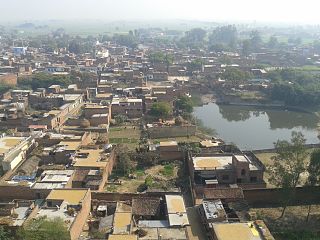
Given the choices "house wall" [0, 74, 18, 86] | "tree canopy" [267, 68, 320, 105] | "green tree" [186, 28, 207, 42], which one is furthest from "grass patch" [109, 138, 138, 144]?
"green tree" [186, 28, 207, 42]

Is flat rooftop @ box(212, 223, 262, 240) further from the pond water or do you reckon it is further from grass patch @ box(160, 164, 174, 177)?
the pond water

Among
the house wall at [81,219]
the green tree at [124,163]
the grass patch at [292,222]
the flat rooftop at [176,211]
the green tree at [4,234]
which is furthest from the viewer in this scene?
the green tree at [124,163]

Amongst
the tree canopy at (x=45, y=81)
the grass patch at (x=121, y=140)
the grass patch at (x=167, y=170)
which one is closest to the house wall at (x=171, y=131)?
the grass patch at (x=121, y=140)

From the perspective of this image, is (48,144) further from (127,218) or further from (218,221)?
(218,221)

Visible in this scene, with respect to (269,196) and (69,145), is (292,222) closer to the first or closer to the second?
(269,196)

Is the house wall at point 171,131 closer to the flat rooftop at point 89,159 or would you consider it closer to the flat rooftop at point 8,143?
the flat rooftop at point 89,159

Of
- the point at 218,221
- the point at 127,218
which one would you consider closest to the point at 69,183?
the point at 127,218
